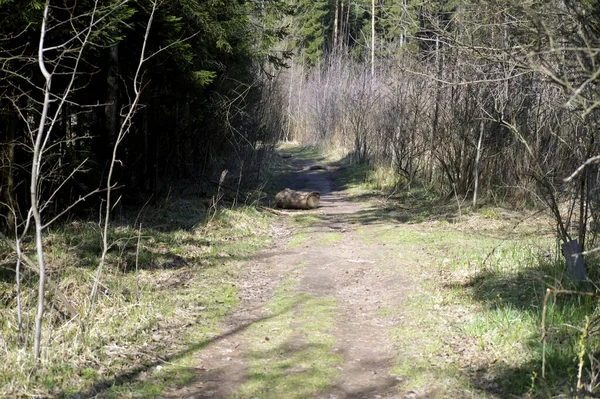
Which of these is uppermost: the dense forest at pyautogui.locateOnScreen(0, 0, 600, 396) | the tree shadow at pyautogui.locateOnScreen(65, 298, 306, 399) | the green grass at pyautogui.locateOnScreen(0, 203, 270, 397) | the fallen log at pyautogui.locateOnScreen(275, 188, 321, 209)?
the dense forest at pyautogui.locateOnScreen(0, 0, 600, 396)

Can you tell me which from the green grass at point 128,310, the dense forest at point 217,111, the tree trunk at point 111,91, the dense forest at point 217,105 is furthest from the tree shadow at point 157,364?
the tree trunk at point 111,91

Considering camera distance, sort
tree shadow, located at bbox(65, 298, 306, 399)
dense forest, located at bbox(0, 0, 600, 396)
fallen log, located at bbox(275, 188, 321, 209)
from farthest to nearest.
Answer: fallen log, located at bbox(275, 188, 321, 209)
dense forest, located at bbox(0, 0, 600, 396)
tree shadow, located at bbox(65, 298, 306, 399)

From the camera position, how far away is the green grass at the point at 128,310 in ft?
15.0

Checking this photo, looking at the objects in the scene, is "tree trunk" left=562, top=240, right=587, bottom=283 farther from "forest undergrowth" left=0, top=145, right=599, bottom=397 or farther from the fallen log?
the fallen log

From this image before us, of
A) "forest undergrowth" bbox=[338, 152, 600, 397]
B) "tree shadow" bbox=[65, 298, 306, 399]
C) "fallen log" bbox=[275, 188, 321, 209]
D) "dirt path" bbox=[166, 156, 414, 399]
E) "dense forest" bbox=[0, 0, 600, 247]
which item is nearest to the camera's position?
"tree shadow" bbox=[65, 298, 306, 399]

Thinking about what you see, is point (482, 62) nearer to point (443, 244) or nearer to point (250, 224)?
point (443, 244)

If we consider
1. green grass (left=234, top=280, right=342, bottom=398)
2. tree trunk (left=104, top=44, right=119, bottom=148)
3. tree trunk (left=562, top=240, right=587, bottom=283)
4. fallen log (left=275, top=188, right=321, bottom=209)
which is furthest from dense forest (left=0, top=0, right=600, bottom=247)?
green grass (left=234, top=280, right=342, bottom=398)

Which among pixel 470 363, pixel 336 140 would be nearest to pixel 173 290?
pixel 470 363

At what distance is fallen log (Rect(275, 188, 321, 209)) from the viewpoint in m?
14.6

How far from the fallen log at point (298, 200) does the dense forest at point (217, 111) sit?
1.71m

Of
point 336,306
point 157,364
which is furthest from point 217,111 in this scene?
point 157,364

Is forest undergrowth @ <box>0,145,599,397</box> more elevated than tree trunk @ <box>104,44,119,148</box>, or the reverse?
tree trunk @ <box>104,44,119,148</box>

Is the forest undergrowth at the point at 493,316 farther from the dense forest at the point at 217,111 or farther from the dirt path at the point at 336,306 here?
the dense forest at the point at 217,111

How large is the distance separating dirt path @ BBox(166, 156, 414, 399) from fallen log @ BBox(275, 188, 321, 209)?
187cm
